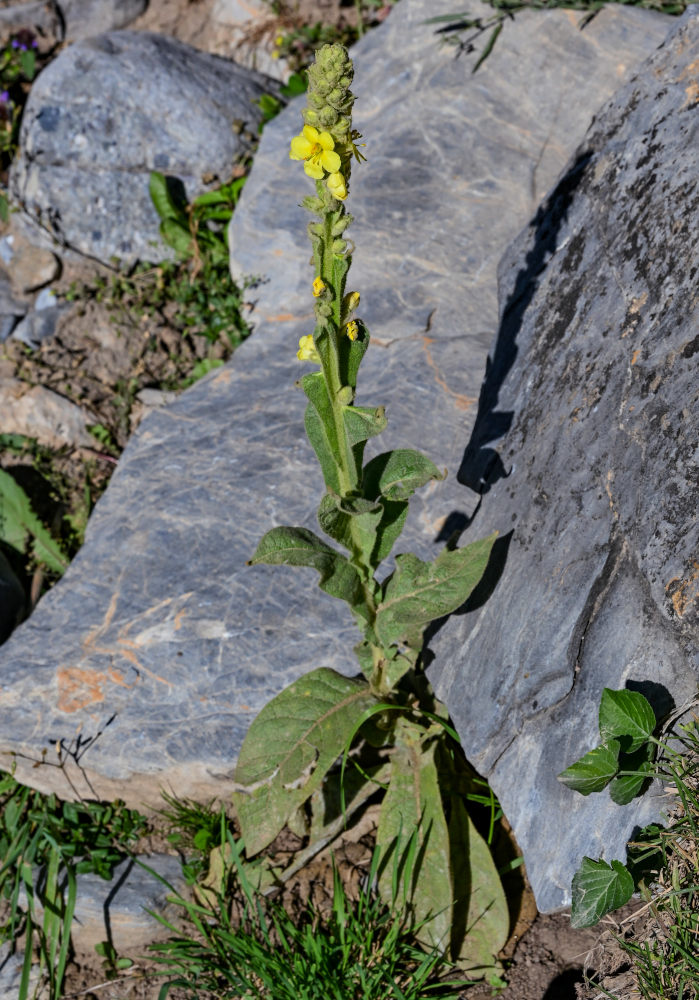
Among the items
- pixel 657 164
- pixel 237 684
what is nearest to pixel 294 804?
pixel 237 684

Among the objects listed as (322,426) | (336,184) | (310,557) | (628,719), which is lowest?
(628,719)

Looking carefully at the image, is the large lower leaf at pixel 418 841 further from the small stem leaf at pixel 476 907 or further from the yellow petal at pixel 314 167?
the yellow petal at pixel 314 167

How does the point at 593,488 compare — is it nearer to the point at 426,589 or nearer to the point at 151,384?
the point at 426,589

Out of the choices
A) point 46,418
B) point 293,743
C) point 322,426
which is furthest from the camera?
point 46,418

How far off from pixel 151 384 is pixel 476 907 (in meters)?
2.69

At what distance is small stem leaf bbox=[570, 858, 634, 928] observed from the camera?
198 cm

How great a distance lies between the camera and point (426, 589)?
2.44 meters

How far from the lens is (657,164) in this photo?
2.61 metres

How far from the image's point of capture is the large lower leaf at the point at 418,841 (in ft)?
8.12

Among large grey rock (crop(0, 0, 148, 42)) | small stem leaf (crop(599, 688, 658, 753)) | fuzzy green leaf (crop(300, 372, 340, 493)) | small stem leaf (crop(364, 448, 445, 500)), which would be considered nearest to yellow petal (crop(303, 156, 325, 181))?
fuzzy green leaf (crop(300, 372, 340, 493))

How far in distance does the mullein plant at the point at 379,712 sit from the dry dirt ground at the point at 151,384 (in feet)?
0.46

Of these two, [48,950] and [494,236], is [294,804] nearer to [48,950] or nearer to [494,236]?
[48,950]

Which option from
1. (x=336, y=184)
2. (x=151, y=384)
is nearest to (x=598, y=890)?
(x=336, y=184)

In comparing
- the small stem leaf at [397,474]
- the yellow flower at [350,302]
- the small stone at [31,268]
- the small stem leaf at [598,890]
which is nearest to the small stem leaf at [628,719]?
the small stem leaf at [598,890]
